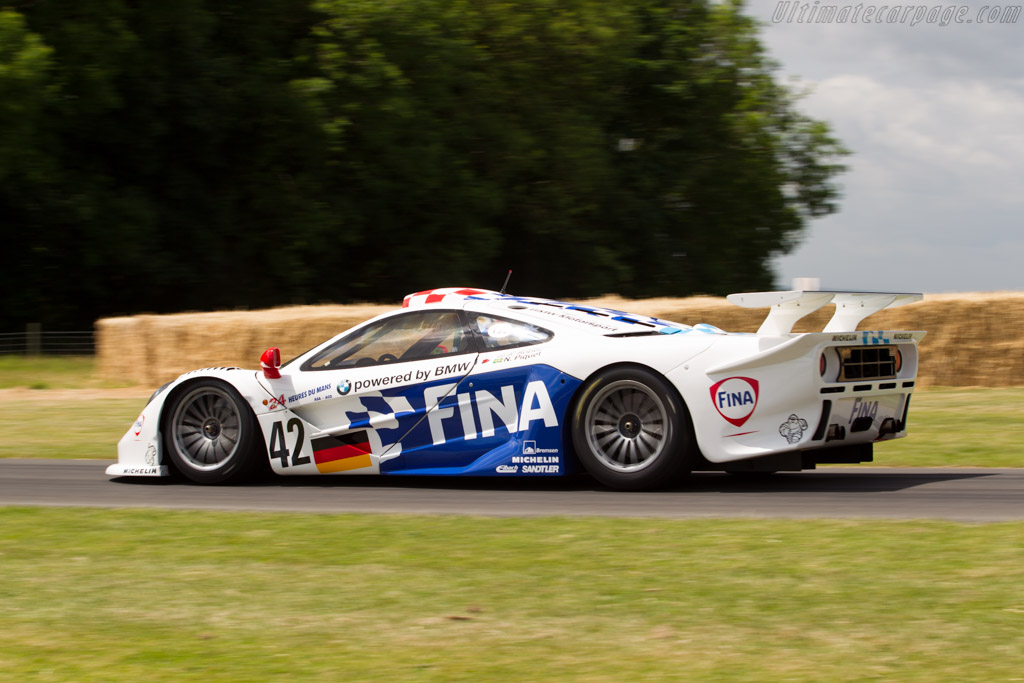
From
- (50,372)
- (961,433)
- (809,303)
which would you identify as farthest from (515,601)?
(50,372)

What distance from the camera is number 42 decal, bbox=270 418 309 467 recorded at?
26.0 ft

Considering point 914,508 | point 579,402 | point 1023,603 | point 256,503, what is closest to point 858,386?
point 914,508

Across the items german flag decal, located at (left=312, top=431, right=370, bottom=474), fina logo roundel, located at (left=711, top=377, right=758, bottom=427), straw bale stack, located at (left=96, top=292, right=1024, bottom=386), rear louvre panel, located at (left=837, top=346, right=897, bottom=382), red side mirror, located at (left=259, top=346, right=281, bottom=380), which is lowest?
german flag decal, located at (left=312, top=431, right=370, bottom=474)

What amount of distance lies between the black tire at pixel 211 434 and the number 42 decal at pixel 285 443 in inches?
4.5

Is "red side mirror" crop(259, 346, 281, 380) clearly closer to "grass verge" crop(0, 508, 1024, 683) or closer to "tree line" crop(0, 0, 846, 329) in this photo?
"grass verge" crop(0, 508, 1024, 683)

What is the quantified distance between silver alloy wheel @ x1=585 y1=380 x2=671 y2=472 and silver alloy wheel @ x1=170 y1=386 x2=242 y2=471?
2.55m

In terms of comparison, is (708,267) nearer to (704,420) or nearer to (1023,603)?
(704,420)

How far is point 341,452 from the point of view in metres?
7.84

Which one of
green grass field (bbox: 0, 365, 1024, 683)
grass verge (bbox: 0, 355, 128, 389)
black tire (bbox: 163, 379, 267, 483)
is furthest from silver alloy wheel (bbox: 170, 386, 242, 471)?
grass verge (bbox: 0, 355, 128, 389)

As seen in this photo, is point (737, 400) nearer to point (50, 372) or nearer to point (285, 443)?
point (285, 443)

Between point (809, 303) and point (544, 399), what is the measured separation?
5.55ft

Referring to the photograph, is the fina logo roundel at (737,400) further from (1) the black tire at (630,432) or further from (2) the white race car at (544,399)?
(1) the black tire at (630,432)

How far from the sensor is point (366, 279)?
27641mm

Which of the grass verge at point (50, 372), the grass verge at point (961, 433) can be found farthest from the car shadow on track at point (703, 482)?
the grass verge at point (50, 372)
